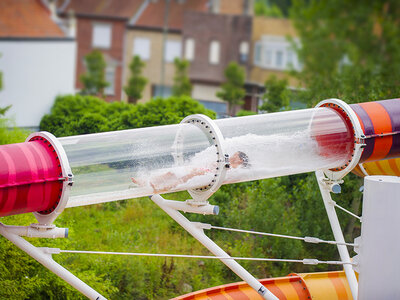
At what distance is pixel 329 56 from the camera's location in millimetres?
34312

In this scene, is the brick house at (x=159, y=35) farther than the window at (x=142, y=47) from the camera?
No

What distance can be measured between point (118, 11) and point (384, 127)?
45.2 metres

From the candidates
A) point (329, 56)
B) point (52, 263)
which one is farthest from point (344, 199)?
point (329, 56)

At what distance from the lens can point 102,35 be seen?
52.4m

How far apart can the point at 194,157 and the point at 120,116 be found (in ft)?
27.9

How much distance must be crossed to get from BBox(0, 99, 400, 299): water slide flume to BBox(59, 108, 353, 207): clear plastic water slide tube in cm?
1

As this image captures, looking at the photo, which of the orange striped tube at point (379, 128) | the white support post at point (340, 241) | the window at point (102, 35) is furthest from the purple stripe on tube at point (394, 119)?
the window at point (102, 35)

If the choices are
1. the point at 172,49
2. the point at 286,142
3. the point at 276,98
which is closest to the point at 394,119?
the point at 286,142

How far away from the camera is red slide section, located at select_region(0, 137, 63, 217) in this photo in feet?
23.4

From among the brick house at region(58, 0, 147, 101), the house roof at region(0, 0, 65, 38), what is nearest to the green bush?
the house roof at region(0, 0, 65, 38)

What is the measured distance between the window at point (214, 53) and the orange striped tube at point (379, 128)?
40.5 metres

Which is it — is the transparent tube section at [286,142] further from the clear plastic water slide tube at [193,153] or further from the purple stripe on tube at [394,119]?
the purple stripe on tube at [394,119]

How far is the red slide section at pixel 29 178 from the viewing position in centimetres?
712

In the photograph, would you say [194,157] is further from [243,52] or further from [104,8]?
[104,8]
